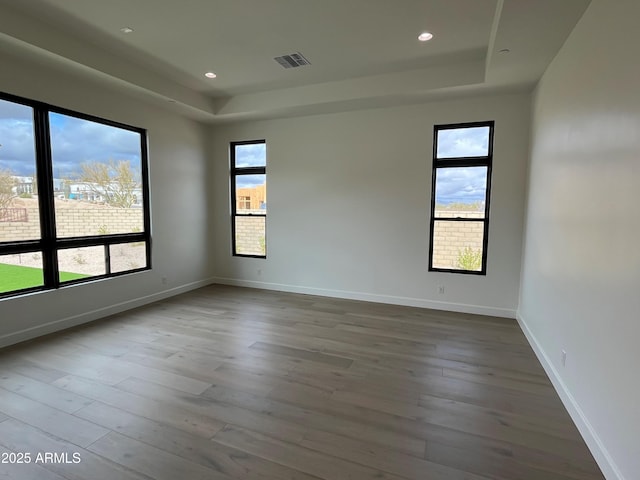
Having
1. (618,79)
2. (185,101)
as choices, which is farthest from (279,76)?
(618,79)

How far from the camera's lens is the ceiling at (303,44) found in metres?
2.80

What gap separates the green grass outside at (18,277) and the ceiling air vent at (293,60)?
12.0ft

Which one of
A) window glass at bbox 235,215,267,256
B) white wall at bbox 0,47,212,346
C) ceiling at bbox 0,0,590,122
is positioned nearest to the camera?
ceiling at bbox 0,0,590,122

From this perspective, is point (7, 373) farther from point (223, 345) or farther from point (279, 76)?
point (279, 76)

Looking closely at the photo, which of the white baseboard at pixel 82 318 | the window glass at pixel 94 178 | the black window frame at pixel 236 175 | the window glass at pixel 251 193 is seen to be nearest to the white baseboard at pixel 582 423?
the black window frame at pixel 236 175

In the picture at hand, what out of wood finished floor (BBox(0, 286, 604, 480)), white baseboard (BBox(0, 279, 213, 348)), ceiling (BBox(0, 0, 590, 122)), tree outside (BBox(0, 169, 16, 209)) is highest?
ceiling (BBox(0, 0, 590, 122))

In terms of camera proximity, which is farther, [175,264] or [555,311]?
[175,264]

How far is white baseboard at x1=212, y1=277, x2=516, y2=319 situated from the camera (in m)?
4.54

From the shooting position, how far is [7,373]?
2799mm

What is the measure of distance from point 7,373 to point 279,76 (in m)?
4.27

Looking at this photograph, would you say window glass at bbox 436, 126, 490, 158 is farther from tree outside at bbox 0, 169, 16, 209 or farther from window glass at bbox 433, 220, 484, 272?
tree outside at bbox 0, 169, 16, 209

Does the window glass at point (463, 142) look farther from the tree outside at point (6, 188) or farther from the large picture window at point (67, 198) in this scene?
the tree outside at point (6, 188)

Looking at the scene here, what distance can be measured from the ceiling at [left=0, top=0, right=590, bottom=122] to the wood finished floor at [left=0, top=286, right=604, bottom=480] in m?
2.95

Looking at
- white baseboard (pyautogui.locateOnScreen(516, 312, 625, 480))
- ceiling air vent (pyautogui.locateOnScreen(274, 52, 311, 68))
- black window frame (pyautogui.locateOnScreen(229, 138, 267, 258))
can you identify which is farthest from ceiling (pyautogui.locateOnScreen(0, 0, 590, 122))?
white baseboard (pyautogui.locateOnScreen(516, 312, 625, 480))
